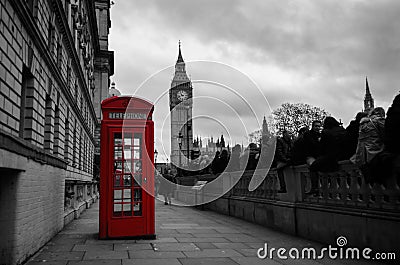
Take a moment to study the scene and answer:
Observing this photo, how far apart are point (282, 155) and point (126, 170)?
12.8 feet

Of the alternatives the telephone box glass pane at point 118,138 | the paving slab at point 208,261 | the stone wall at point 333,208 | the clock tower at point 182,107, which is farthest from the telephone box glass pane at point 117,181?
the stone wall at point 333,208

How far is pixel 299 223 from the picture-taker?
30.5ft

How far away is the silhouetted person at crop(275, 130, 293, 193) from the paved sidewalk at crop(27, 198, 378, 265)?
1295mm

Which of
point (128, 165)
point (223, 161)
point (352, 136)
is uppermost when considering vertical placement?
point (223, 161)

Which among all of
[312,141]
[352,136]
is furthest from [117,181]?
[352,136]

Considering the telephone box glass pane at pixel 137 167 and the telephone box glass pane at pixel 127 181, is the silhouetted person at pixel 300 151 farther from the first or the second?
the telephone box glass pane at pixel 127 181

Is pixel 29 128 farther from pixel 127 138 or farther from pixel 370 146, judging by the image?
pixel 370 146

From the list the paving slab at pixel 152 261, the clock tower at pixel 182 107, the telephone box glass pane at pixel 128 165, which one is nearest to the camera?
the paving slab at pixel 152 261

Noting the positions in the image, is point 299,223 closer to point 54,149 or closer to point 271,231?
point 271,231

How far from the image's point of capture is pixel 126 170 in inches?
364

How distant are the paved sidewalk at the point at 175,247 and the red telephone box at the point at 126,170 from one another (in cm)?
41

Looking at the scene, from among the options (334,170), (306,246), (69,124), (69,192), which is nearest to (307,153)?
(334,170)

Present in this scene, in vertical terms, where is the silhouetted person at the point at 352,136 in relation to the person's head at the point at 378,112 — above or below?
below

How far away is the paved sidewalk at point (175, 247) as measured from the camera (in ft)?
22.6
